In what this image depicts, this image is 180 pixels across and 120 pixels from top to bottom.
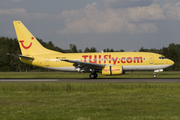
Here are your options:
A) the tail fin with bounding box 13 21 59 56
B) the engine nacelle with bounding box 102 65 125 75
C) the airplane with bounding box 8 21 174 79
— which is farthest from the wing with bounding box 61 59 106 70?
the tail fin with bounding box 13 21 59 56

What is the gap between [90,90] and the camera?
20.1 m

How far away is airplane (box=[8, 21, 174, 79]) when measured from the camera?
33938mm

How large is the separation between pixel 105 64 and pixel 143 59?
5.46 m

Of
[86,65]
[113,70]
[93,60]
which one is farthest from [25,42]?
[113,70]

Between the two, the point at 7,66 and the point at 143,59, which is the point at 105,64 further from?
the point at 7,66

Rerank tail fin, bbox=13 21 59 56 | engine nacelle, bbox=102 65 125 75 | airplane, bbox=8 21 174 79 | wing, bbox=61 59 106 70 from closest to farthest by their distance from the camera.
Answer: engine nacelle, bbox=102 65 125 75 → wing, bbox=61 59 106 70 → airplane, bbox=8 21 174 79 → tail fin, bbox=13 21 59 56

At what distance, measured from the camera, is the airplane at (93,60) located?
33.9 metres

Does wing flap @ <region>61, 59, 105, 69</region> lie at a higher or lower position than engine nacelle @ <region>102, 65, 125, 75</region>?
higher

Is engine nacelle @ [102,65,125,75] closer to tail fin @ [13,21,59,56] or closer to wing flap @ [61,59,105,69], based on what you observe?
wing flap @ [61,59,105,69]

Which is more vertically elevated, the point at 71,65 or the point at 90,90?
the point at 71,65

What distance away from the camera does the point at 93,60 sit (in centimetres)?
3544

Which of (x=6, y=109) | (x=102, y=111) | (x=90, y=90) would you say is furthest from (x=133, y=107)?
(x=90, y=90)

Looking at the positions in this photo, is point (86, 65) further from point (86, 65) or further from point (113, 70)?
point (113, 70)

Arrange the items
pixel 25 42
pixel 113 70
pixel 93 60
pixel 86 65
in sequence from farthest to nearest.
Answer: pixel 25 42 < pixel 93 60 < pixel 86 65 < pixel 113 70
